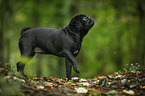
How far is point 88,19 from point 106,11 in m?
6.95

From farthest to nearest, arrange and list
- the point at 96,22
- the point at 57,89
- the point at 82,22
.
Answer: the point at 96,22, the point at 82,22, the point at 57,89

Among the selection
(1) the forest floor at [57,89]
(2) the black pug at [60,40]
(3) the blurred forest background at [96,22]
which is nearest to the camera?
(1) the forest floor at [57,89]

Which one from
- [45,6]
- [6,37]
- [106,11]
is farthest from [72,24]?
[6,37]

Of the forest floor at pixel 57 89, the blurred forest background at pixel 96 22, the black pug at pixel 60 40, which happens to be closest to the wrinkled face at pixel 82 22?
the black pug at pixel 60 40

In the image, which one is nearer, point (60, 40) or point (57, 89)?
point (57, 89)

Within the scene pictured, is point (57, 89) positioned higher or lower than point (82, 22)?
lower

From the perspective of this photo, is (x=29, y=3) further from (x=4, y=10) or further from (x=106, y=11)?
(x=106, y=11)

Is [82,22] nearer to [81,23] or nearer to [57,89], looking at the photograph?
[81,23]

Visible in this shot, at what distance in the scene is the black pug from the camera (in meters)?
4.26

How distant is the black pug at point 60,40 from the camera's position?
426 centimetres

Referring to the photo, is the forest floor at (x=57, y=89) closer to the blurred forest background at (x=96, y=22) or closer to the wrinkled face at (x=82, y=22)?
the wrinkled face at (x=82, y=22)

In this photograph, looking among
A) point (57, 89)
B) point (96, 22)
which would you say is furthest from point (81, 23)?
point (96, 22)

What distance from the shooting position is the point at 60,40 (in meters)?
4.34

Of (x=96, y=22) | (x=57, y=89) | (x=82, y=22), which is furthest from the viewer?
(x=96, y=22)
